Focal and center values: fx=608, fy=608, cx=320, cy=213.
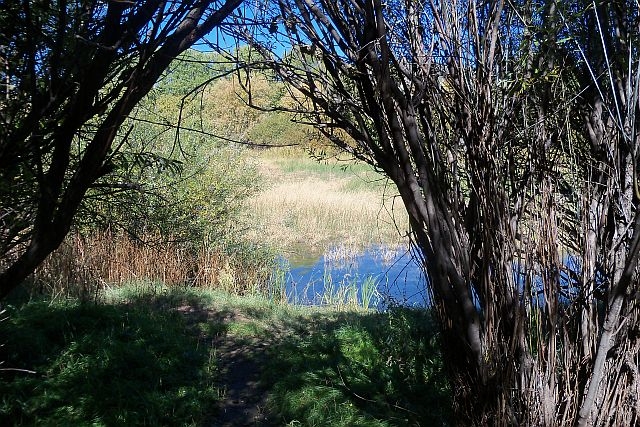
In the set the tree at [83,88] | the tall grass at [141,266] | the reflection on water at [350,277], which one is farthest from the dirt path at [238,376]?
the reflection on water at [350,277]

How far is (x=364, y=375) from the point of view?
5.86 meters

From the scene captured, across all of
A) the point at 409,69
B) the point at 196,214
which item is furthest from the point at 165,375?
the point at 196,214

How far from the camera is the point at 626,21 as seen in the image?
4164 mm

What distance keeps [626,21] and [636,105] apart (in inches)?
40.1

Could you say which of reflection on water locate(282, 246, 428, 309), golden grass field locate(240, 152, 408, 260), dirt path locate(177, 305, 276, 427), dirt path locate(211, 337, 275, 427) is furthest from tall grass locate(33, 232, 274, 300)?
dirt path locate(211, 337, 275, 427)

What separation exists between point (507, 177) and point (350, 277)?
10634 mm

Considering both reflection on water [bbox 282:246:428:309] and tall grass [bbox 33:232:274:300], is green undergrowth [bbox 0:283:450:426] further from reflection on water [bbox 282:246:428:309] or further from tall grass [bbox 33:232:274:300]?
reflection on water [bbox 282:246:428:309]

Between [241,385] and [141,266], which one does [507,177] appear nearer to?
[241,385]

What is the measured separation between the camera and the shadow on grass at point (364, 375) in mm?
5031

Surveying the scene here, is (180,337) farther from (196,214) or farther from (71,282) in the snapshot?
(196,214)

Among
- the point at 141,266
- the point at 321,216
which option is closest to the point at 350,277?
the point at 141,266

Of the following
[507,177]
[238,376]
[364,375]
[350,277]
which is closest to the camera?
[507,177]

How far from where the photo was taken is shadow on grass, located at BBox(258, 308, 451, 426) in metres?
5.03

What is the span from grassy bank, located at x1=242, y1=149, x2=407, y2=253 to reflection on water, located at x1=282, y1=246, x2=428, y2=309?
0.70 meters
